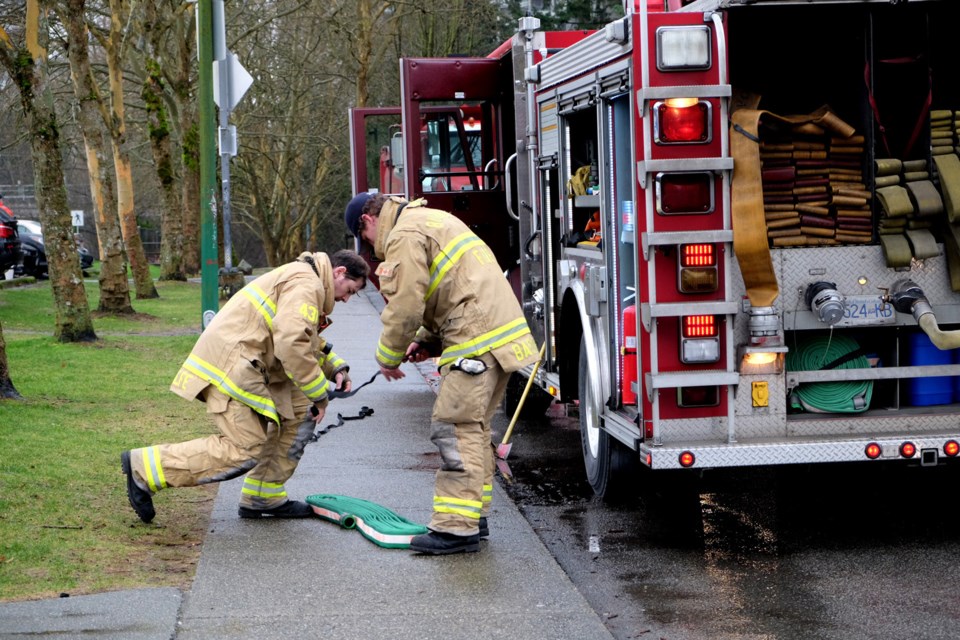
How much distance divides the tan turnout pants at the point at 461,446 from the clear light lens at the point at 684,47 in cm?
158

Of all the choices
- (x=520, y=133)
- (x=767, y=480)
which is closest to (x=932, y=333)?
(x=767, y=480)

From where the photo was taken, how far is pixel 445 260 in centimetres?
612

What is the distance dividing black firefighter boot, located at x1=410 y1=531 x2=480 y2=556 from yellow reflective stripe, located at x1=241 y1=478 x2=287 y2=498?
3.16ft

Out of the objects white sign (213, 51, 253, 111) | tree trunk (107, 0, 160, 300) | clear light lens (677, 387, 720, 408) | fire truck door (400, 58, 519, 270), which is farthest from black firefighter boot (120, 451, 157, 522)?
tree trunk (107, 0, 160, 300)

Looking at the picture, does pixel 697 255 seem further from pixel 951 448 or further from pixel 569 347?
pixel 569 347

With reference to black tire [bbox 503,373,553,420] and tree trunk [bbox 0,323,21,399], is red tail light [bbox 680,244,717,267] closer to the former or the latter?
black tire [bbox 503,373,553,420]

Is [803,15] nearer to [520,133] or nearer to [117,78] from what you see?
[520,133]

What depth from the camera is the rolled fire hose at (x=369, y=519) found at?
20.3 ft

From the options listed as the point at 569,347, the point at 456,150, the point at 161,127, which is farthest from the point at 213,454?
the point at 161,127

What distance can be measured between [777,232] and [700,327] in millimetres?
647

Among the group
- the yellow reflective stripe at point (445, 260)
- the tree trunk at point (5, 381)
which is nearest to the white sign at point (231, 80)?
the tree trunk at point (5, 381)

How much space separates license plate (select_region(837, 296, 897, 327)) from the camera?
609cm

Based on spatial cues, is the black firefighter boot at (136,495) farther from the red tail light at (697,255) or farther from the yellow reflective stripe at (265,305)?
the red tail light at (697,255)

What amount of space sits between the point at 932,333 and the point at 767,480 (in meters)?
2.15
